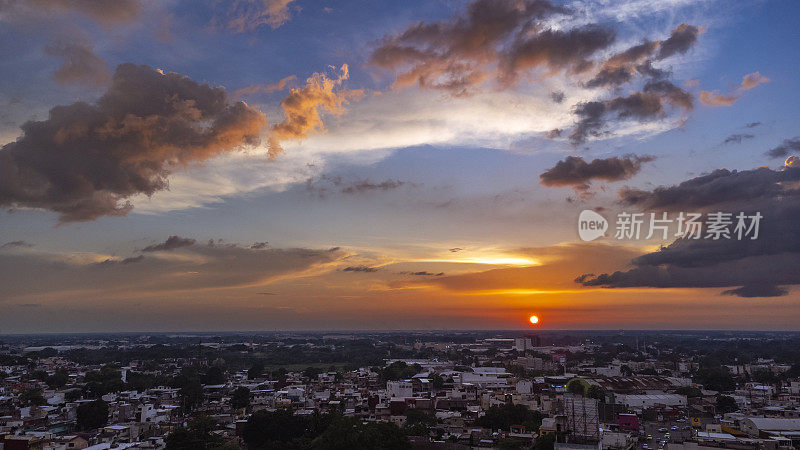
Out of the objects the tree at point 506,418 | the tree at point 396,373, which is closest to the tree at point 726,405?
the tree at point 506,418

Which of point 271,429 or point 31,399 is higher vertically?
point 271,429

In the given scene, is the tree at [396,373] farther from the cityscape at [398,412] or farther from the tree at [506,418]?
the tree at [506,418]

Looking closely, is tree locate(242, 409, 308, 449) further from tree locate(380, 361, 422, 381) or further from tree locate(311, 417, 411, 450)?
tree locate(380, 361, 422, 381)

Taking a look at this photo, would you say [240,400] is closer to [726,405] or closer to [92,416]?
[92,416]

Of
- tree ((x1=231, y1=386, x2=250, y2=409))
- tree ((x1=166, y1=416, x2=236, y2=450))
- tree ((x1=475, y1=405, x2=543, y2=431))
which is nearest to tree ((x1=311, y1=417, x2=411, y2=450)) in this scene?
tree ((x1=166, y1=416, x2=236, y2=450))

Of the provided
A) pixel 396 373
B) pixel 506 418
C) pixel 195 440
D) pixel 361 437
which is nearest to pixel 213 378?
pixel 396 373

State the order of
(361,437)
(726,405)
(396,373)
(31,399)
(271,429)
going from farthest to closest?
(396,373), (31,399), (726,405), (271,429), (361,437)

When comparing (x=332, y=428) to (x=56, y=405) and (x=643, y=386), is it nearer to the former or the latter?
(x=56, y=405)
